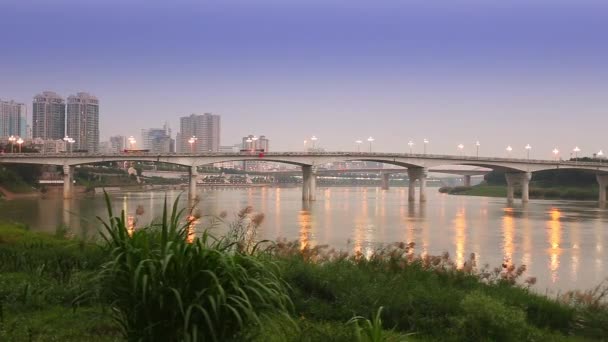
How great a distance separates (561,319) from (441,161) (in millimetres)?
83958

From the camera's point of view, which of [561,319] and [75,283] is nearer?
[75,283]

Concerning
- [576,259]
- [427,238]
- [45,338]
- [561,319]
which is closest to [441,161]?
[427,238]

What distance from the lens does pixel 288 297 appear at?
5719mm

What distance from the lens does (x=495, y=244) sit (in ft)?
94.7

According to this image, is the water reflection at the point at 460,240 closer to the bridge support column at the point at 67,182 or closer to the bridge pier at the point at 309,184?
the bridge pier at the point at 309,184

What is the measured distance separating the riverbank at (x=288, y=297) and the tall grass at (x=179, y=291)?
1cm

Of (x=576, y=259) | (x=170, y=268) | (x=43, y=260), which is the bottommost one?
(x=576, y=259)

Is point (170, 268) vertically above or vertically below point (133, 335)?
above

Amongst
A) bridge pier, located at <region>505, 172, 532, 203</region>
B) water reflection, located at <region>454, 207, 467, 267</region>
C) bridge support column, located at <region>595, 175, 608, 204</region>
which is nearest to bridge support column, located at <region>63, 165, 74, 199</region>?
water reflection, located at <region>454, 207, 467, 267</region>

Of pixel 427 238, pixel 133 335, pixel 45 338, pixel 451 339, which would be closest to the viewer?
pixel 133 335

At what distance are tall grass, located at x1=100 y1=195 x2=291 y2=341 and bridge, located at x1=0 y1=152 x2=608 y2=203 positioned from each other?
191ft

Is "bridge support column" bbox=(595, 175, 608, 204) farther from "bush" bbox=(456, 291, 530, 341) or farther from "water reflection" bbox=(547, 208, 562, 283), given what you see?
"bush" bbox=(456, 291, 530, 341)

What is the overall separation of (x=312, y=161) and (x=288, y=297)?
75910mm

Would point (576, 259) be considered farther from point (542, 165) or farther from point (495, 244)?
point (542, 165)
